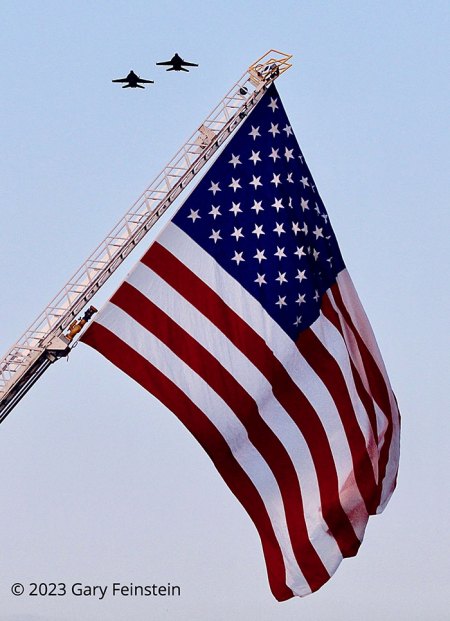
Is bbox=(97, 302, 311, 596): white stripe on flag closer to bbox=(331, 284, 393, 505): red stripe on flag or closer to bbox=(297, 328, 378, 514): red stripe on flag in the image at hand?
bbox=(297, 328, 378, 514): red stripe on flag

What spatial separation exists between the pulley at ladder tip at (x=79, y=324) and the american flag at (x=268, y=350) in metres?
3.60

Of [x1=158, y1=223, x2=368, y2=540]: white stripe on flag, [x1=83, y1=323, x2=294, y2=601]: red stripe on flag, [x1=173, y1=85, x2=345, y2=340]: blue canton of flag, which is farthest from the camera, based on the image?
[x1=173, y1=85, x2=345, y2=340]: blue canton of flag

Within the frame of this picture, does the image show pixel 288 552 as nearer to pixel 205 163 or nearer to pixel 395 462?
pixel 395 462

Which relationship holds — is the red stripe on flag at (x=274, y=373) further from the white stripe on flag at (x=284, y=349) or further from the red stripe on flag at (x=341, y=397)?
the red stripe on flag at (x=341, y=397)

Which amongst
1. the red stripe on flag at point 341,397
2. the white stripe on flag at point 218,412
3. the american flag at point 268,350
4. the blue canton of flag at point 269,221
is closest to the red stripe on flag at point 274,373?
the american flag at point 268,350

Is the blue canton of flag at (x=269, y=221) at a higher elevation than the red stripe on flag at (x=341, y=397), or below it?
higher

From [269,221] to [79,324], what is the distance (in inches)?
278

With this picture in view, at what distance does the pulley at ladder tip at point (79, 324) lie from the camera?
61.3 m

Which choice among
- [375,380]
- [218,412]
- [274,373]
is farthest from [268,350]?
[375,380]

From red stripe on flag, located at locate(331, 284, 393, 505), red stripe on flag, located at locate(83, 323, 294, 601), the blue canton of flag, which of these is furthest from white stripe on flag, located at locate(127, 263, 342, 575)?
red stripe on flag, located at locate(331, 284, 393, 505)

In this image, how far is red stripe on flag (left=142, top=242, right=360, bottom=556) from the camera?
59281 millimetres

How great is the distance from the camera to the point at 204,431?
5909 cm

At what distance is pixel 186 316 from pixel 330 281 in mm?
5979

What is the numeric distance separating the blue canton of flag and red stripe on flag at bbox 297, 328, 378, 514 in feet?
2.34
